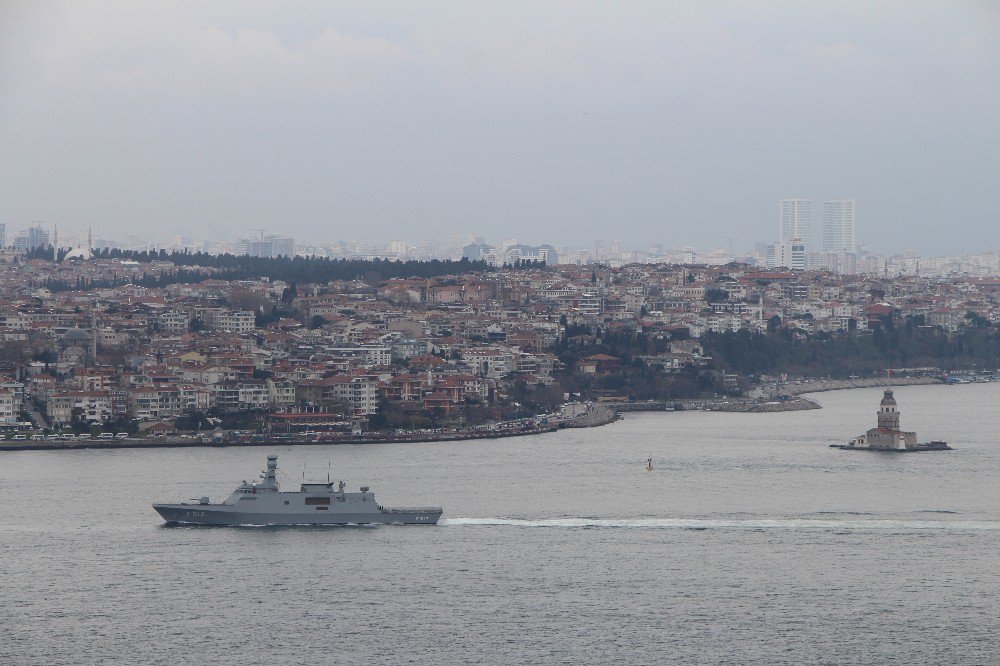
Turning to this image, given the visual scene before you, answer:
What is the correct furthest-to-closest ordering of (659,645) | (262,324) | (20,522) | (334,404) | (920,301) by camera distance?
(920,301) → (262,324) → (334,404) → (20,522) → (659,645)

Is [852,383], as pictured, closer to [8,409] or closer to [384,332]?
[384,332]

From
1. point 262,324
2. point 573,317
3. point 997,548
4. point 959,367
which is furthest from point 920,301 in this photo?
point 997,548

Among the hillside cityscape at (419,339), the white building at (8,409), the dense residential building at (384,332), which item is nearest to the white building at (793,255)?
the hillside cityscape at (419,339)

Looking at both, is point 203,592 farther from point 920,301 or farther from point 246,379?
point 920,301

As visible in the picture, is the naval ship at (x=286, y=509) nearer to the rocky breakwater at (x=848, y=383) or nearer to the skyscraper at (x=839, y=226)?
the rocky breakwater at (x=848, y=383)

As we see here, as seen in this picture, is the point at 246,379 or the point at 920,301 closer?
the point at 246,379

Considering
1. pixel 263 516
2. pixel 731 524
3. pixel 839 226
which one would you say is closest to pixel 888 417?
pixel 731 524
